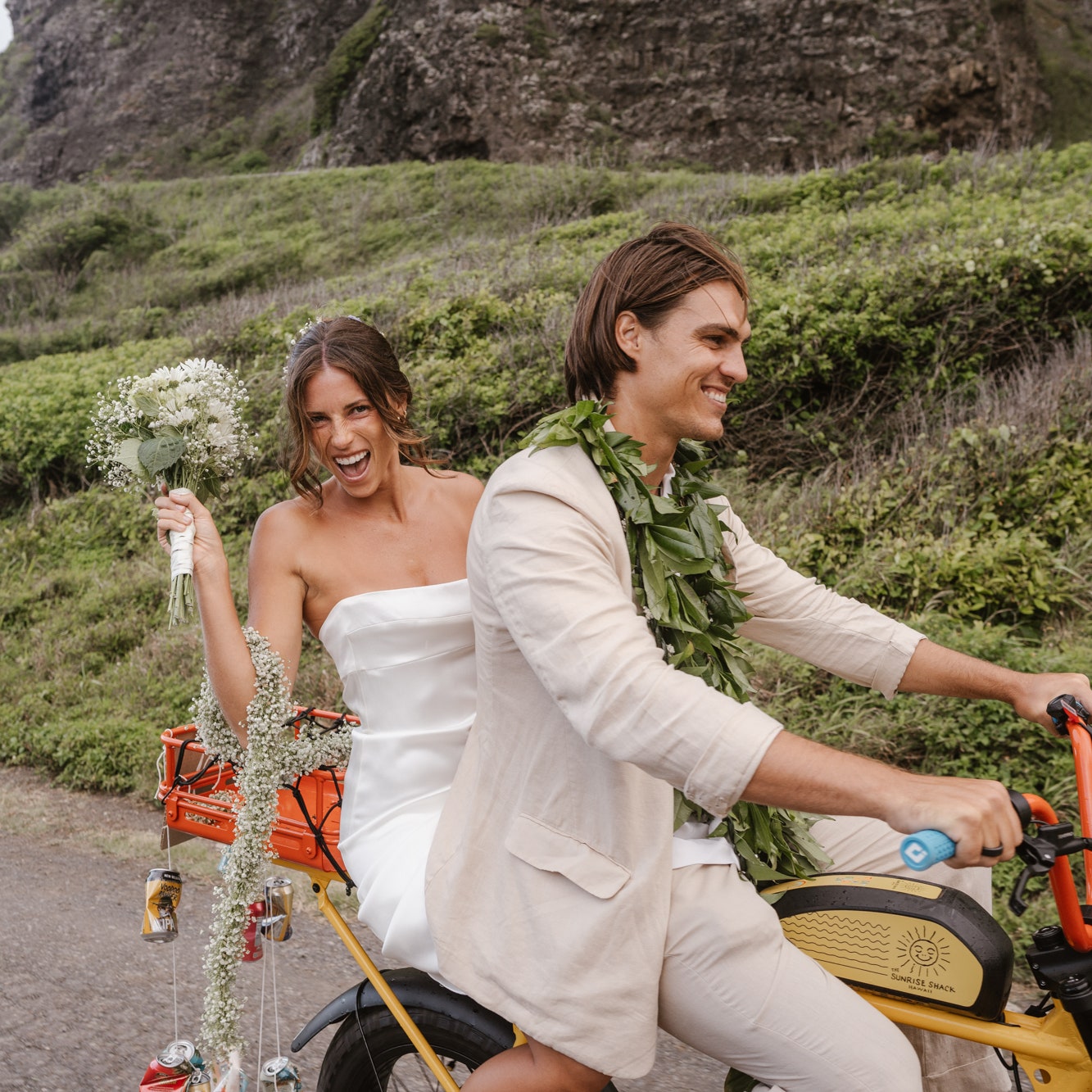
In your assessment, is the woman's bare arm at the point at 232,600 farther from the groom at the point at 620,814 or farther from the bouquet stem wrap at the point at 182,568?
the groom at the point at 620,814

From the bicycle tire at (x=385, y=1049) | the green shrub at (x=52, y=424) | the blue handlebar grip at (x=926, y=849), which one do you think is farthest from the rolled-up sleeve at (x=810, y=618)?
the green shrub at (x=52, y=424)

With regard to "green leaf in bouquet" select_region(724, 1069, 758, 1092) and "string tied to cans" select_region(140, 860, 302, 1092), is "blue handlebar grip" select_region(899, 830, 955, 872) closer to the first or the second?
"green leaf in bouquet" select_region(724, 1069, 758, 1092)

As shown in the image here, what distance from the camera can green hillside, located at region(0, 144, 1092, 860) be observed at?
5.65 metres

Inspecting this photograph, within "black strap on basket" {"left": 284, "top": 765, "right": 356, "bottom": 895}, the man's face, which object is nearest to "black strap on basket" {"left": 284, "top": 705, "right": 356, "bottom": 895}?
"black strap on basket" {"left": 284, "top": 765, "right": 356, "bottom": 895}

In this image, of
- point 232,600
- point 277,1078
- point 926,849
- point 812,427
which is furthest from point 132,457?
point 812,427

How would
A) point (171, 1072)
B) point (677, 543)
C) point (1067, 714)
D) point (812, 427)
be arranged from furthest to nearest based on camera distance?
point (812, 427) < point (171, 1072) < point (677, 543) < point (1067, 714)

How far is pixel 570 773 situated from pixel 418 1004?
81 centimetres

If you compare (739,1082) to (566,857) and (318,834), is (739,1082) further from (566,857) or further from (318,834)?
(318,834)

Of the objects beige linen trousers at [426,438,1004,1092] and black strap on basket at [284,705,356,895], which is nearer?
beige linen trousers at [426,438,1004,1092]

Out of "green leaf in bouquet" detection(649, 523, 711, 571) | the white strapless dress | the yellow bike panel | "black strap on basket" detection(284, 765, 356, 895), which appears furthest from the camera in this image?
"black strap on basket" detection(284, 765, 356, 895)

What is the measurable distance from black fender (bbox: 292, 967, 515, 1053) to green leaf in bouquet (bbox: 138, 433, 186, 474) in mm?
1489

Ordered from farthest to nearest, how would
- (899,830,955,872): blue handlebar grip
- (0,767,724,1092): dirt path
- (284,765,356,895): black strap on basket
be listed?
1. (0,767,724,1092): dirt path
2. (284,765,356,895): black strap on basket
3. (899,830,955,872): blue handlebar grip

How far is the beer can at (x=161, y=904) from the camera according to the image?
2.68m

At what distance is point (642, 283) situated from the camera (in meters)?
2.19
